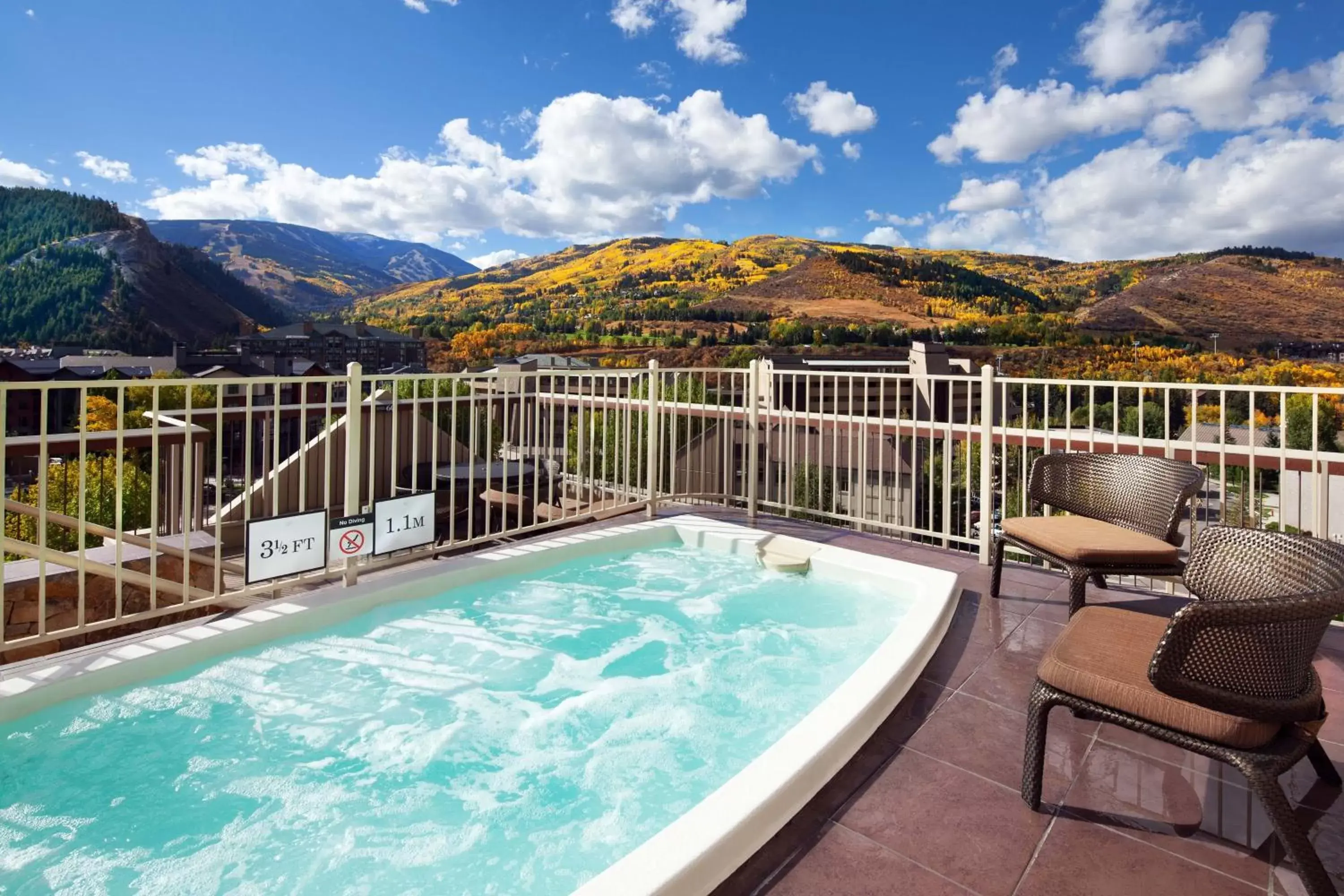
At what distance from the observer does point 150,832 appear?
185 cm

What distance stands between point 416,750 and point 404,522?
4.61 ft

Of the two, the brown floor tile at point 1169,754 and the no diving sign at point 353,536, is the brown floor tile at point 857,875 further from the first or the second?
the no diving sign at point 353,536

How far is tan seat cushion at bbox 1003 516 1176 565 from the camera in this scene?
254 centimetres

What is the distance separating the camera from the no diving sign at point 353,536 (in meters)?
3.16

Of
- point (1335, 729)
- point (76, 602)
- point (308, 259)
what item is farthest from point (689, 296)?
point (308, 259)

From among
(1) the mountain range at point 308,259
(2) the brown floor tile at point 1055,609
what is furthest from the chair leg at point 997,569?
(1) the mountain range at point 308,259

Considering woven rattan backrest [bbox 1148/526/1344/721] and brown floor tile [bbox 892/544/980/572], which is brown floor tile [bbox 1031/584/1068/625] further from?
woven rattan backrest [bbox 1148/526/1344/721]

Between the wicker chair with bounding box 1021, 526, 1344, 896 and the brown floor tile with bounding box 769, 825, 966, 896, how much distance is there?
0.45 meters

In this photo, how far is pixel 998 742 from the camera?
204 cm

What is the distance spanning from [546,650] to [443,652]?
45 centimetres

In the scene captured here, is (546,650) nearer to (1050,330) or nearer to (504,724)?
(504,724)

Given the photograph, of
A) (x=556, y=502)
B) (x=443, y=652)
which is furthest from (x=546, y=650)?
(x=556, y=502)

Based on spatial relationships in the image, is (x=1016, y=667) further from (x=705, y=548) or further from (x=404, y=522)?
(x=404, y=522)

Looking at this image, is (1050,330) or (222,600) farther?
(1050,330)
